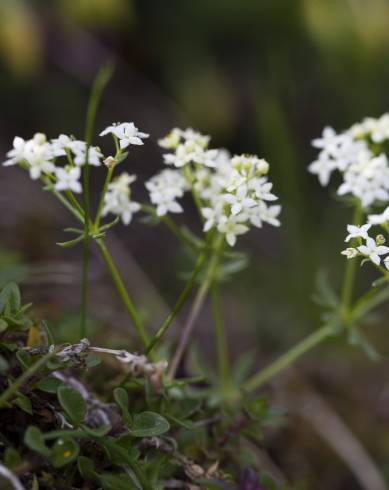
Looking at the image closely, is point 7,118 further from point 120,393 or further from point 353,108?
point 120,393

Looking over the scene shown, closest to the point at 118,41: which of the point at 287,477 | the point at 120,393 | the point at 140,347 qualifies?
the point at 140,347

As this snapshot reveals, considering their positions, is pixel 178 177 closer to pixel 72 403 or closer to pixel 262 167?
pixel 262 167

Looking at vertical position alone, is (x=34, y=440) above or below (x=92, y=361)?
below

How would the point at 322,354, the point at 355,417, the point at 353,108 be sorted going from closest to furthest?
the point at 355,417 → the point at 322,354 → the point at 353,108

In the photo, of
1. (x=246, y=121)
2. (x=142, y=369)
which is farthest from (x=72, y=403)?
(x=246, y=121)

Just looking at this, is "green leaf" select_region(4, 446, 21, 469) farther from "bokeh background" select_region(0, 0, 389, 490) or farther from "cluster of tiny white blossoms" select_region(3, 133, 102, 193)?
"bokeh background" select_region(0, 0, 389, 490)

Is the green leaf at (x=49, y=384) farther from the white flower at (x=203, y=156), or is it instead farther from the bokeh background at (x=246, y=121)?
the bokeh background at (x=246, y=121)

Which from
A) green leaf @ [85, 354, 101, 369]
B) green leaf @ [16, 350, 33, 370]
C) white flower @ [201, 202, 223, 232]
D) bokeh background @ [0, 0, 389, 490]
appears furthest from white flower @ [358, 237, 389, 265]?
bokeh background @ [0, 0, 389, 490]
